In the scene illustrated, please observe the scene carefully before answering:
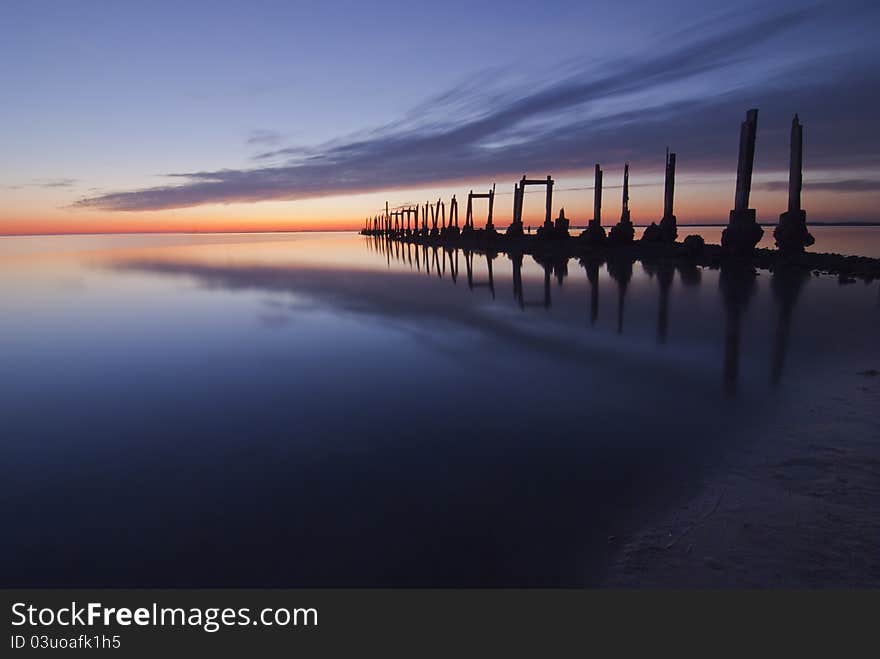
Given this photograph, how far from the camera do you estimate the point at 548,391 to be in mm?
6469

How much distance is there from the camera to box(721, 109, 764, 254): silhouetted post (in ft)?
66.9

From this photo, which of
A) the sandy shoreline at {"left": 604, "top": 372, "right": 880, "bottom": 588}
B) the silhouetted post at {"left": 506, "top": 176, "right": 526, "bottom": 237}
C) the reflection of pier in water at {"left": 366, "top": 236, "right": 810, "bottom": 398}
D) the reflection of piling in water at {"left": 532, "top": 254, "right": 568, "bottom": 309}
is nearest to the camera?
the sandy shoreline at {"left": 604, "top": 372, "right": 880, "bottom": 588}

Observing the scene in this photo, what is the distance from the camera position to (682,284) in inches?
684

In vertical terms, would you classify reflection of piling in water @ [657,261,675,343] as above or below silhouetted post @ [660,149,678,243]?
below

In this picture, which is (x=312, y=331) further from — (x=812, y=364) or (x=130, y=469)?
(x=812, y=364)

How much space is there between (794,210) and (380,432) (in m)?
22.0

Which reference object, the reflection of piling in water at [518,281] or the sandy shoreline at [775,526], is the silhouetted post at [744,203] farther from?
the sandy shoreline at [775,526]

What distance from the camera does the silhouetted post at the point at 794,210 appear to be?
65.7ft

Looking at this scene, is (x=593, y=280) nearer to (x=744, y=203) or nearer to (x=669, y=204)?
(x=744, y=203)

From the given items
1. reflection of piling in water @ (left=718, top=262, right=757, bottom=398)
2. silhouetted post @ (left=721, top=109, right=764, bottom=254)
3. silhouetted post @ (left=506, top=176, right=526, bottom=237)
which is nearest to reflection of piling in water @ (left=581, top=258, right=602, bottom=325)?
reflection of piling in water @ (left=718, top=262, right=757, bottom=398)

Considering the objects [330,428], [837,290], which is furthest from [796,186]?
[330,428]

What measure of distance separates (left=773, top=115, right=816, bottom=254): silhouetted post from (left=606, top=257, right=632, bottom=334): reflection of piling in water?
6.23m

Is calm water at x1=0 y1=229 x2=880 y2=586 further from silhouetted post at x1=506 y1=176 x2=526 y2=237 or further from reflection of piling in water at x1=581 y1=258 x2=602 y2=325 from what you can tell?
silhouetted post at x1=506 y1=176 x2=526 y2=237

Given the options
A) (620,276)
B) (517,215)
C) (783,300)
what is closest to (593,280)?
(620,276)
